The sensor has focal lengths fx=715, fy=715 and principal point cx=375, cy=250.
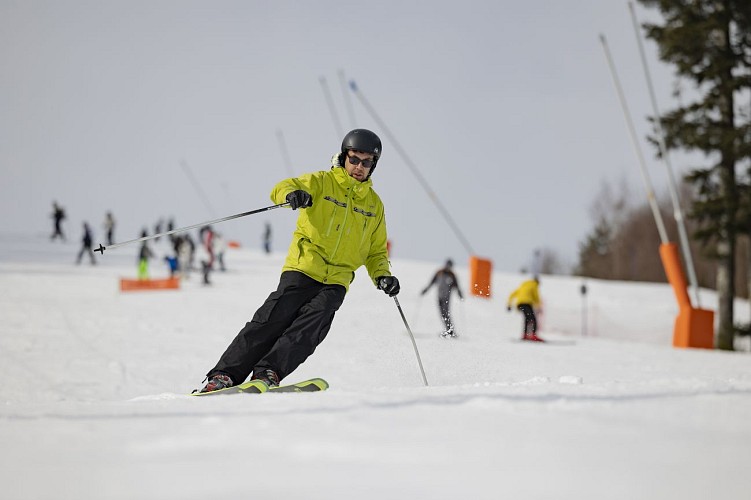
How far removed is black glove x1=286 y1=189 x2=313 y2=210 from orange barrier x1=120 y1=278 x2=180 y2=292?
13.8 meters

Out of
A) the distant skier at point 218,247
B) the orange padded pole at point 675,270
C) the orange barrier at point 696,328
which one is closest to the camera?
the orange padded pole at point 675,270

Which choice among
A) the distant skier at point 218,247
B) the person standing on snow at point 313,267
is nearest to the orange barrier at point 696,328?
the person standing on snow at point 313,267

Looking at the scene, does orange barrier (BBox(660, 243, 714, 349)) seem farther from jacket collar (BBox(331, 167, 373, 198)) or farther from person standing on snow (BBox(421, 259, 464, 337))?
jacket collar (BBox(331, 167, 373, 198))

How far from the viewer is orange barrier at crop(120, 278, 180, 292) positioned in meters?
17.2

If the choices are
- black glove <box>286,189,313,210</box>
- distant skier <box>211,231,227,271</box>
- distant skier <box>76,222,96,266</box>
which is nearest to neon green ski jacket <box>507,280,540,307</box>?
black glove <box>286,189,313,210</box>

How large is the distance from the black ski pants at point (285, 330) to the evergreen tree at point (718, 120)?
12.6 metres

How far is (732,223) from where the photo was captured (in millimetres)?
15031

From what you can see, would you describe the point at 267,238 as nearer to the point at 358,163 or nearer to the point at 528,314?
the point at 528,314

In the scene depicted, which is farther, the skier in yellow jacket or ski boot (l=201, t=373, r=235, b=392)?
the skier in yellow jacket

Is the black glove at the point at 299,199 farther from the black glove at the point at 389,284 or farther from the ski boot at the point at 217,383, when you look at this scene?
the ski boot at the point at 217,383

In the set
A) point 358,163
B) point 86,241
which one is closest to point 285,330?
point 358,163

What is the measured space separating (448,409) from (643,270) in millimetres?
53192

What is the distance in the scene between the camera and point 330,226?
15.8 feet

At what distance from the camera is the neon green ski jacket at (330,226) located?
4809 mm
